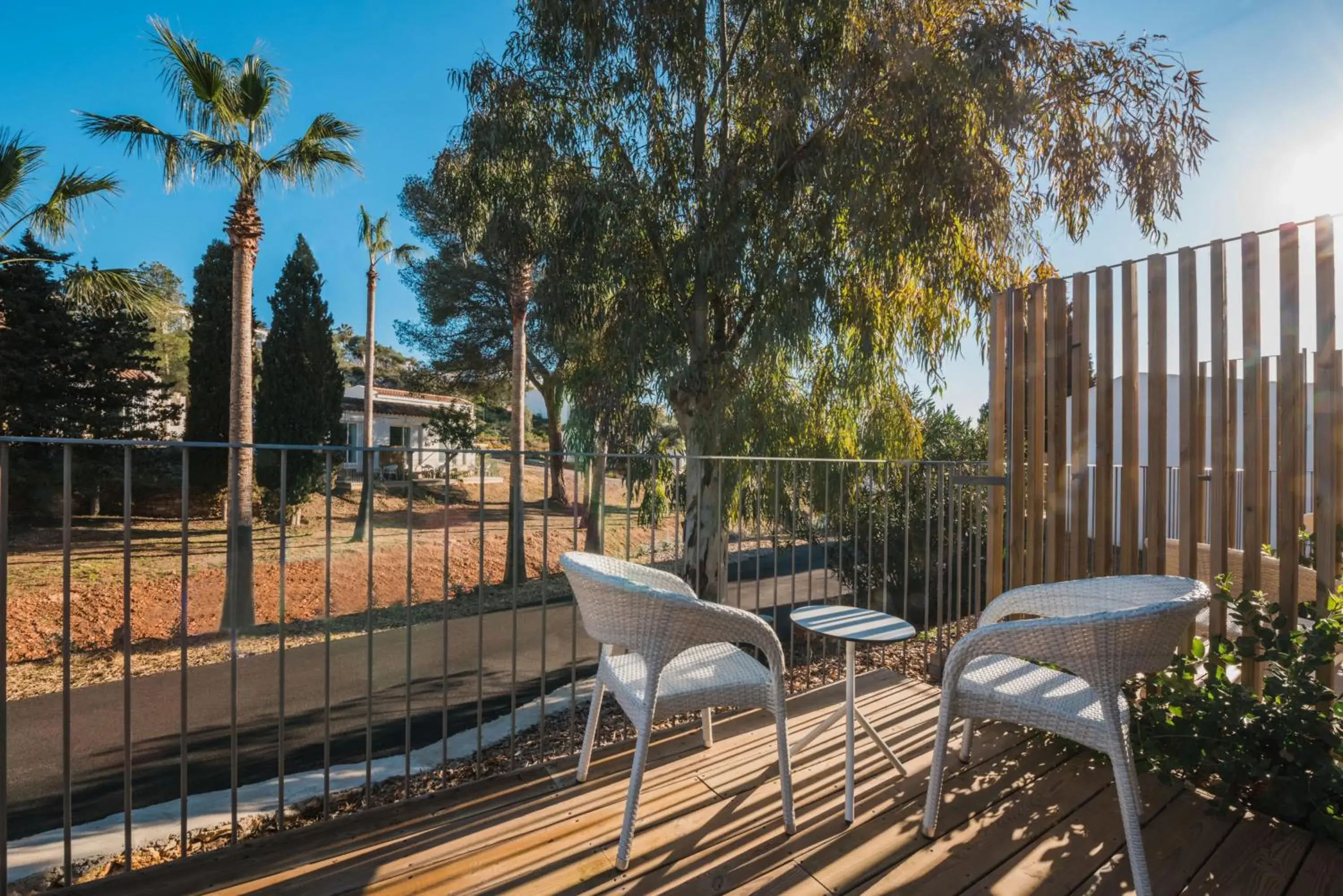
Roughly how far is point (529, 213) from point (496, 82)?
3.49 ft

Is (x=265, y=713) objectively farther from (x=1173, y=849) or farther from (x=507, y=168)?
(x=1173, y=849)

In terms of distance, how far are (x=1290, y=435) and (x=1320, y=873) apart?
49.3 inches

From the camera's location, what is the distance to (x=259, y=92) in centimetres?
812

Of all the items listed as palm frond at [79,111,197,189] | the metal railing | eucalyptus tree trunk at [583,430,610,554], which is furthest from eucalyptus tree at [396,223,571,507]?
eucalyptus tree trunk at [583,430,610,554]

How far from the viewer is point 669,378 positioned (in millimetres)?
5332

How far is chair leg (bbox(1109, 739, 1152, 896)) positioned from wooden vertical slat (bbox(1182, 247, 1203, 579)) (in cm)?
109

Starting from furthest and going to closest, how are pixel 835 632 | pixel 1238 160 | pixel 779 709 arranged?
pixel 1238 160, pixel 835 632, pixel 779 709

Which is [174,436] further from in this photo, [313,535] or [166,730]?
[166,730]

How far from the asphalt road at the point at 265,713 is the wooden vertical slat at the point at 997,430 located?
0.88 metres

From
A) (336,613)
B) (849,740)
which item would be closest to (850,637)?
(849,740)

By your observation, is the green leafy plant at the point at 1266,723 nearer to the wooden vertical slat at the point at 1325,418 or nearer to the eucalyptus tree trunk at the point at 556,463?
the wooden vertical slat at the point at 1325,418

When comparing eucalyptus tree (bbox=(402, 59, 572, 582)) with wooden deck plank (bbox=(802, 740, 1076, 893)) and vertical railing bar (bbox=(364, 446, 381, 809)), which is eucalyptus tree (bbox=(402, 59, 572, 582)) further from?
wooden deck plank (bbox=(802, 740, 1076, 893))

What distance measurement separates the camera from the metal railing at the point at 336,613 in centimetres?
206

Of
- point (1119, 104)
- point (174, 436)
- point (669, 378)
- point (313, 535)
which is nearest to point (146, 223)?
point (174, 436)
